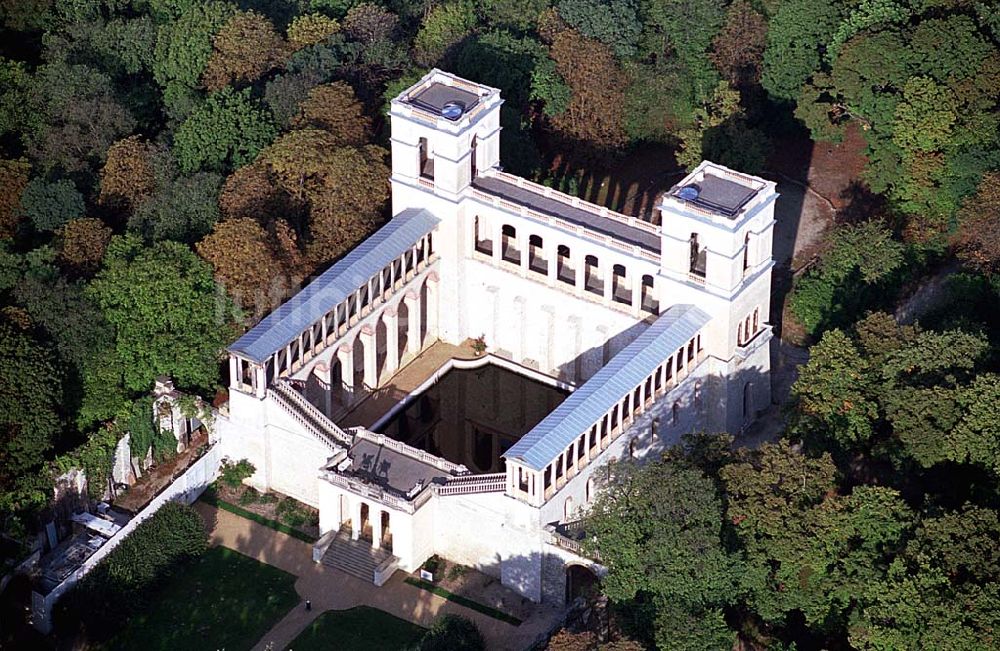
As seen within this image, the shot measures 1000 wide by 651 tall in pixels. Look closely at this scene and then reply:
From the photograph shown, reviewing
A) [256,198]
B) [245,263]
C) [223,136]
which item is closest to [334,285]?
[245,263]

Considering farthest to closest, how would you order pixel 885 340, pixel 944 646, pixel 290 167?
pixel 290 167 → pixel 885 340 → pixel 944 646

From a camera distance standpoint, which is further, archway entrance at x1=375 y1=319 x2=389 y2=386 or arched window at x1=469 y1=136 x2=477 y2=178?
archway entrance at x1=375 y1=319 x2=389 y2=386

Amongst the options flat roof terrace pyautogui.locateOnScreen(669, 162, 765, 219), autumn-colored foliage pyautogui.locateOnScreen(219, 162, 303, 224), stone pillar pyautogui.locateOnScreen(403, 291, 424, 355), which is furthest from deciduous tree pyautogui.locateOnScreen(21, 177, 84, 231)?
flat roof terrace pyautogui.locateOnScreen(669, 162, 765, 219)

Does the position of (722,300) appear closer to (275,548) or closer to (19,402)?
(275,548)

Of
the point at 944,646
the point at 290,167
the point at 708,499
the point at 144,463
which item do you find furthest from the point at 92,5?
the point at 944,646

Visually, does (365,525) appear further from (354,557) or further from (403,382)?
(403,382)

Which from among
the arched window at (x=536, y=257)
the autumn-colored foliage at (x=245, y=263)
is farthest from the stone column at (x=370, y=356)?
the arched window at (x=536, y=257)

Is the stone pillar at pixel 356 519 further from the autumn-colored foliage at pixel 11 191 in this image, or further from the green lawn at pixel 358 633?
the autumn-colored foliage at pixel 11 191

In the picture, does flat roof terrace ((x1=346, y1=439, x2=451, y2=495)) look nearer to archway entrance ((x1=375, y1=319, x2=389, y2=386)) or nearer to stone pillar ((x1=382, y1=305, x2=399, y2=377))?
archway entrance ((x1=375, y1=319, x2=389, y2=386))
